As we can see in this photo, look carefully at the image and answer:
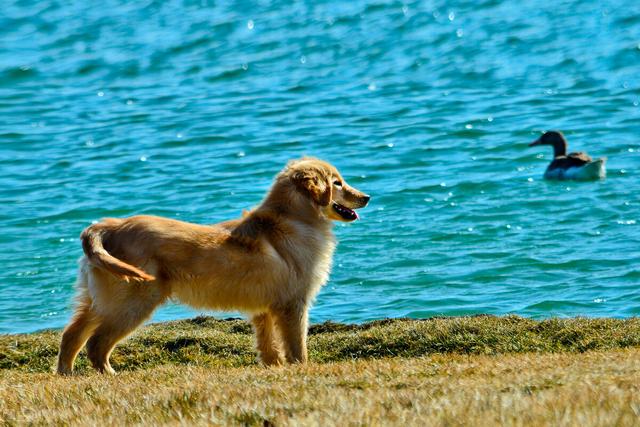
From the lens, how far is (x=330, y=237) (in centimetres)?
1057

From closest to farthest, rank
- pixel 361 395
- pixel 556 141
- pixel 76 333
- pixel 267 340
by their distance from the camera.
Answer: pixel 361 395, pixel 76 333, pixel 267 340, pixel 556 141

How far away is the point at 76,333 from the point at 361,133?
57.9 feet

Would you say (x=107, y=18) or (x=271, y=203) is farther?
(x=107, y=18)

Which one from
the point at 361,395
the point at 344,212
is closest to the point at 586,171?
the point at 344,212

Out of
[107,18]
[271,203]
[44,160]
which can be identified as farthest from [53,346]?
[107,18]

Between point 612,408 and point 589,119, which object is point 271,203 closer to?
point 612,408

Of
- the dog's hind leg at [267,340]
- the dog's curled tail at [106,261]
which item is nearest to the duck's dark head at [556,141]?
the dog's hind leg at [267,340]

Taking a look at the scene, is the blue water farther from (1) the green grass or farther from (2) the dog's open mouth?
(2) the dog's open mouth

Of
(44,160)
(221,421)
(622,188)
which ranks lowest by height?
(622,188)

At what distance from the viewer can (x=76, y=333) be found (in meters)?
10.0

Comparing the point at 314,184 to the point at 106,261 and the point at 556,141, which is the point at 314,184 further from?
the point at 556,141

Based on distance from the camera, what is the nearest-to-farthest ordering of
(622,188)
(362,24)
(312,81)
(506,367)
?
(506,367) < (622,188) < (312,81) < (362,24)

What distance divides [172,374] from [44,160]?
61.2 feet

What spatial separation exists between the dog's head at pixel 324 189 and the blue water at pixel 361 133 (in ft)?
15.5
